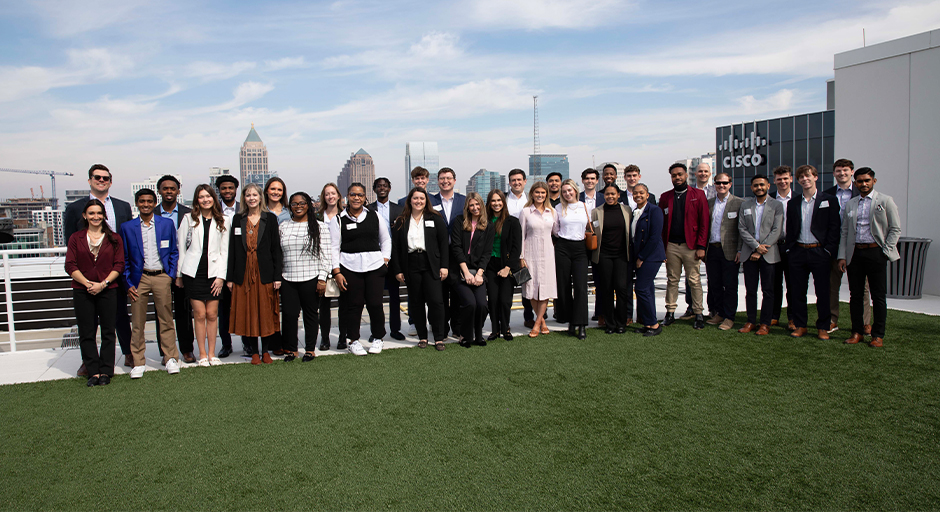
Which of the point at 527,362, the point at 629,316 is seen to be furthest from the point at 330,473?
the point at 629,316

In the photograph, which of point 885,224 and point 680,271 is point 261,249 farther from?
point 885,224

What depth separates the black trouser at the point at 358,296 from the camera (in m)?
5.14

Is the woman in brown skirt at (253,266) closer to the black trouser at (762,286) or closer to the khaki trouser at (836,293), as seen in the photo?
the black trouser at (762,286)

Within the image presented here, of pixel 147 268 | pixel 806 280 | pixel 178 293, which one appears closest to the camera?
pixel 147 268

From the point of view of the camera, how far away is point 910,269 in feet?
24.7

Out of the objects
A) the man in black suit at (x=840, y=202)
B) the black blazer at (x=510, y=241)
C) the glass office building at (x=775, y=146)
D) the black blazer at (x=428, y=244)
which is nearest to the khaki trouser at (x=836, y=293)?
the man in black suit at (x=840, y=202)

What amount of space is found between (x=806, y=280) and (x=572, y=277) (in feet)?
7.72

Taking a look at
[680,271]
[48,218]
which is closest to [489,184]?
[680,271]

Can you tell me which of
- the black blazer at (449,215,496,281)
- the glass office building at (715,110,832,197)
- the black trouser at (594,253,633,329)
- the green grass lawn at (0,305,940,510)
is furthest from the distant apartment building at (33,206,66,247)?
the black trouser at (594,253,633,329)

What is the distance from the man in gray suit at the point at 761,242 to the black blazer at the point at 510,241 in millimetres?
2382

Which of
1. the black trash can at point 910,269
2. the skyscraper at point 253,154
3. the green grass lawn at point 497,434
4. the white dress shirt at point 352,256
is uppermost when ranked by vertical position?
the skyscraper at point 253,154

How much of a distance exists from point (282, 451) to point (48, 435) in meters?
1.58

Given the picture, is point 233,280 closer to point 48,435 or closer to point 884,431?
point 48,435

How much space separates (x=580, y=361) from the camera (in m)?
4.79
